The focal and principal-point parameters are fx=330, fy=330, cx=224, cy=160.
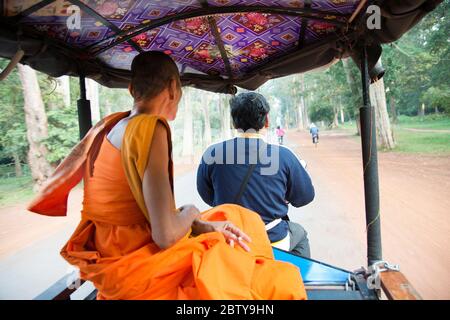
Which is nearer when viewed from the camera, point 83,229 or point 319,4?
point 83,229

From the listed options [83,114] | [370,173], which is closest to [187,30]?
[83,114]

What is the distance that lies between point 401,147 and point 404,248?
13.9 m

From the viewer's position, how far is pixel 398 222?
6230mm

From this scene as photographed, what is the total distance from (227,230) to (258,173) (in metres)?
0.95

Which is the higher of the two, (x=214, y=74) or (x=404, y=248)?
(x=214, y=74)

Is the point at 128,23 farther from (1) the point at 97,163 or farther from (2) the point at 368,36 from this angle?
(2) the point at 368,36

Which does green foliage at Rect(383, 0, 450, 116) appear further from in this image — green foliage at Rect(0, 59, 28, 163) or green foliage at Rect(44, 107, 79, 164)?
green foliage at Rect(0, 59, 28, 163)

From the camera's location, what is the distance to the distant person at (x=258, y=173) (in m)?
2.45

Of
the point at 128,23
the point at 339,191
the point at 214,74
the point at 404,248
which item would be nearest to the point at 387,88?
the point at 339,191

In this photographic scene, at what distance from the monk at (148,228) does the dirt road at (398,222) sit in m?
3.33

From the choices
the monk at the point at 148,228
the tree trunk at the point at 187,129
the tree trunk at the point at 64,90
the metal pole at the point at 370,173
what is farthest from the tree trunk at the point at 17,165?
the metal pole at the point at 370,173
